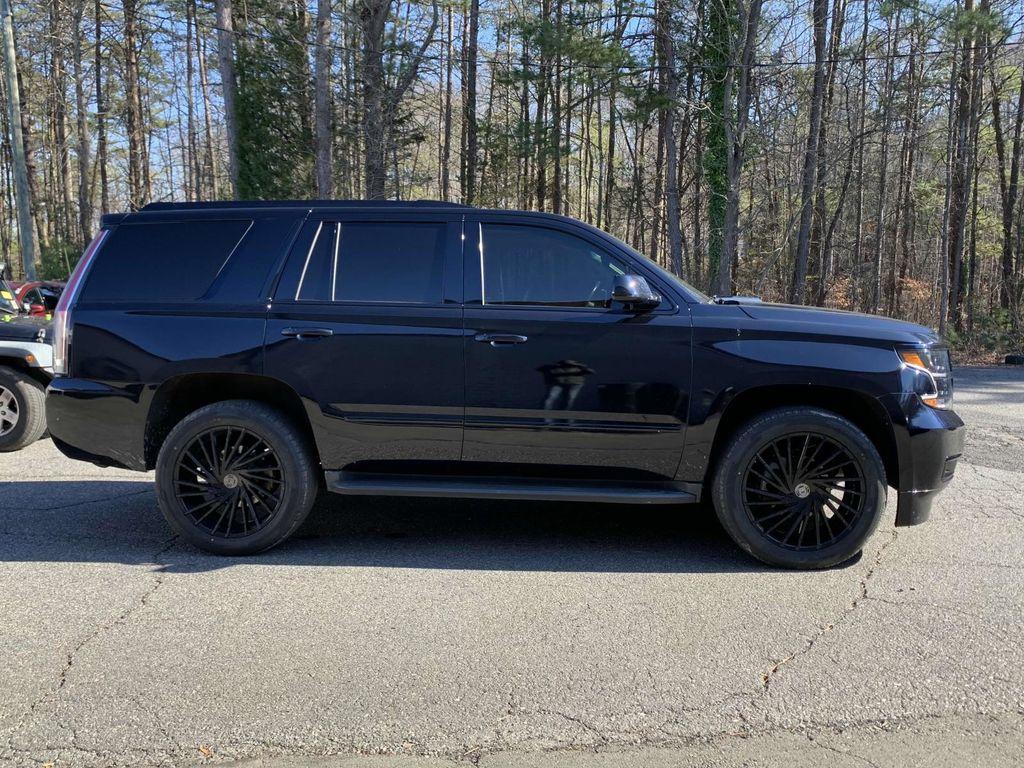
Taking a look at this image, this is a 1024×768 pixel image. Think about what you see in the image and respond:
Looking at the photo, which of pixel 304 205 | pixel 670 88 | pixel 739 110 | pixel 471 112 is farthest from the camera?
pixel 471 112

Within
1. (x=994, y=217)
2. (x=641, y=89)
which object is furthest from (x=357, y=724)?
(x=994, y=217)

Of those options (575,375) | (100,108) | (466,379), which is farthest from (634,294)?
(100,108)

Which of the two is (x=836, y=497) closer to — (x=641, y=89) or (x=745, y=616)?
(x=745, y=616)

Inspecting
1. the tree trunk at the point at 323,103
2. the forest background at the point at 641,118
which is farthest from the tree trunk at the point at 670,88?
the tree trunk at the point at 323,103

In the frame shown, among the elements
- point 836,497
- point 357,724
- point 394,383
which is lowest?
point 357,724

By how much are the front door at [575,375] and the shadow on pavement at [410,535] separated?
0.56 metres

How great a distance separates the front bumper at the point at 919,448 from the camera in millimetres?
4383

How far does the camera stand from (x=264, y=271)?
4.74 m

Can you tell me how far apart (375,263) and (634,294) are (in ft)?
5.19

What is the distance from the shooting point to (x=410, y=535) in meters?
5.15

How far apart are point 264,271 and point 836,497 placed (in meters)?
3.66

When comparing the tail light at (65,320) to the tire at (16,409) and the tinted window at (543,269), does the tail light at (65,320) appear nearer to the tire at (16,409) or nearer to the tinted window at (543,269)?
the tinted window at (543,269)

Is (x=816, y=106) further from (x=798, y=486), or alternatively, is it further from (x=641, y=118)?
(x=798, y=486)

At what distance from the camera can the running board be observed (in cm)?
450
